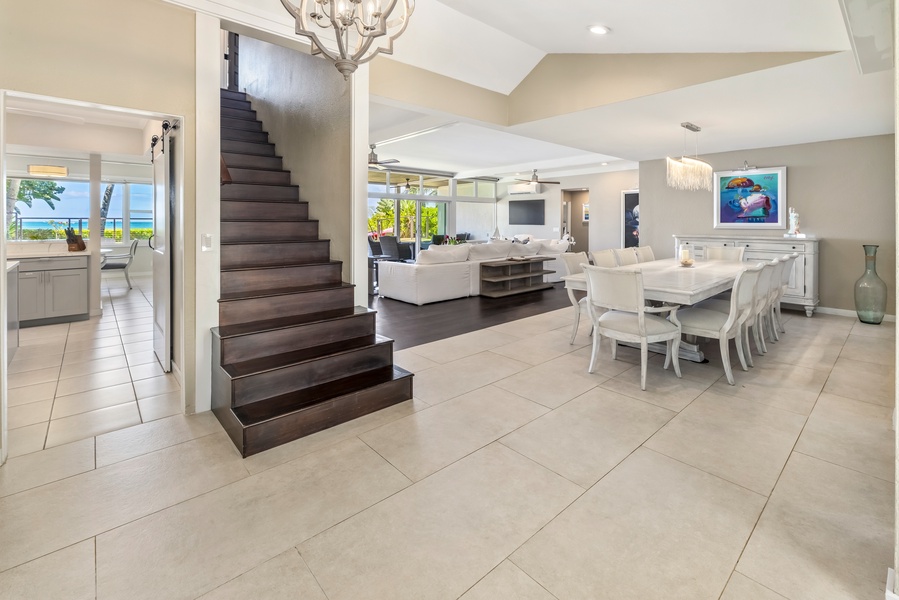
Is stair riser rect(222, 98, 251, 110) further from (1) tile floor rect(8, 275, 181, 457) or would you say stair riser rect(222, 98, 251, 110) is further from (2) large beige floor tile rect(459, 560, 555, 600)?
(2) large beige floor tile rect(459, 560, 555, 600)

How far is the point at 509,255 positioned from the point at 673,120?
352 cm

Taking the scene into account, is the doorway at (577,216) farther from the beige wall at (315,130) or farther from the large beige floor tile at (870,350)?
the beige wall at (315,130)

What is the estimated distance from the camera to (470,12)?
3.73 metres

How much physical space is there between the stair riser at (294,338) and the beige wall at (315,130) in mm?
538

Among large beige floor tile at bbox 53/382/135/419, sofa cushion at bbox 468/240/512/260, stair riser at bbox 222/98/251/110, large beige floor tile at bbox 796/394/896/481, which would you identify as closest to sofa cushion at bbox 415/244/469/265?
sofa cushion at bbox 468/240/512/260

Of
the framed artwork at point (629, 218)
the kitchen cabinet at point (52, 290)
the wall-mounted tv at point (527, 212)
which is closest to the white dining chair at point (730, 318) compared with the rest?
the kitchen cabinet at point (52, 290)

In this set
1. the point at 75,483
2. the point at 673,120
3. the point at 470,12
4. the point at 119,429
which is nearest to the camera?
the point at 75,483

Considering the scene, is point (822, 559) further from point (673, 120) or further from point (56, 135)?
point (56, 135)

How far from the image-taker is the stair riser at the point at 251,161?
14.6 feet

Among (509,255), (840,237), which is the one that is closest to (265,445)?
(509,255)

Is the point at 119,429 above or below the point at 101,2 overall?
below

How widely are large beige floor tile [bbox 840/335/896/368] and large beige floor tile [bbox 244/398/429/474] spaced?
13.2 ft

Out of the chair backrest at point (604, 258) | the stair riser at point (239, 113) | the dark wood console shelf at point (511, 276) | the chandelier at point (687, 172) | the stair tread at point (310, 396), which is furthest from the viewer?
the dark wood console shelf at point (511, 276)

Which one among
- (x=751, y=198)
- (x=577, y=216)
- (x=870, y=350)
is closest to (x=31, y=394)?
(x=870, y=350)
